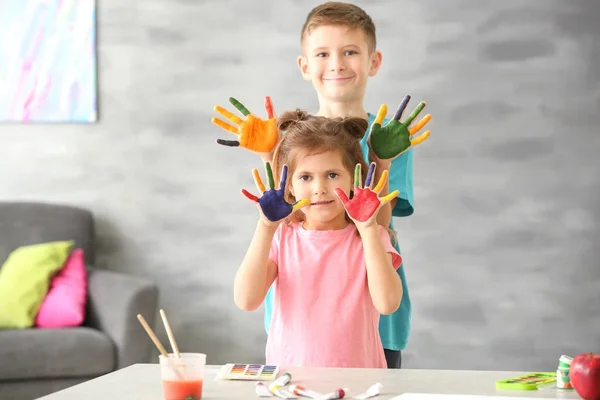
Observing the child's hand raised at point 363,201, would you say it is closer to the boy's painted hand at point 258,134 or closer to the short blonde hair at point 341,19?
the boy's painted hand at point 258,134

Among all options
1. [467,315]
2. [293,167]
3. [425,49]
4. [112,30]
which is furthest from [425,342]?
[293,167]

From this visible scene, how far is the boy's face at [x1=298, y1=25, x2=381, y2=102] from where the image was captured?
209 centimetres

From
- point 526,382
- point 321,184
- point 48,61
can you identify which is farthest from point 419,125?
point 48,61

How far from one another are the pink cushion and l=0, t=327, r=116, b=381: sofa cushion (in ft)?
0.61

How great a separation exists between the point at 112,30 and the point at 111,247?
3.37ft

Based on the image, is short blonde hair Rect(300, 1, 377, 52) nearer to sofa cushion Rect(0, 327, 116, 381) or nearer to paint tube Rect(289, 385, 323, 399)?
paint tube Rect(289, 385, 323, 399)

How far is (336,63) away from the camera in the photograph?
2.08 metres

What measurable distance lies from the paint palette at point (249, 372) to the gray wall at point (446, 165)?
2.59 meters

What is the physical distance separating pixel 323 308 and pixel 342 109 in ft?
1.95

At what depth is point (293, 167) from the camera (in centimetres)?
185

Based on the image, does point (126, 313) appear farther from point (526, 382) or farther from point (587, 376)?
point (587, 376)

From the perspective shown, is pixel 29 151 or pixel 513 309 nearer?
pixel 513 309

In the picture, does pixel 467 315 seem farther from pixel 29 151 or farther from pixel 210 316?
pixel 29 151

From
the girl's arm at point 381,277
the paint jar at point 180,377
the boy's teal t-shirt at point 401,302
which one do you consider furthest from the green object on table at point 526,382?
the boy's teal t-shirt at point 401,302
